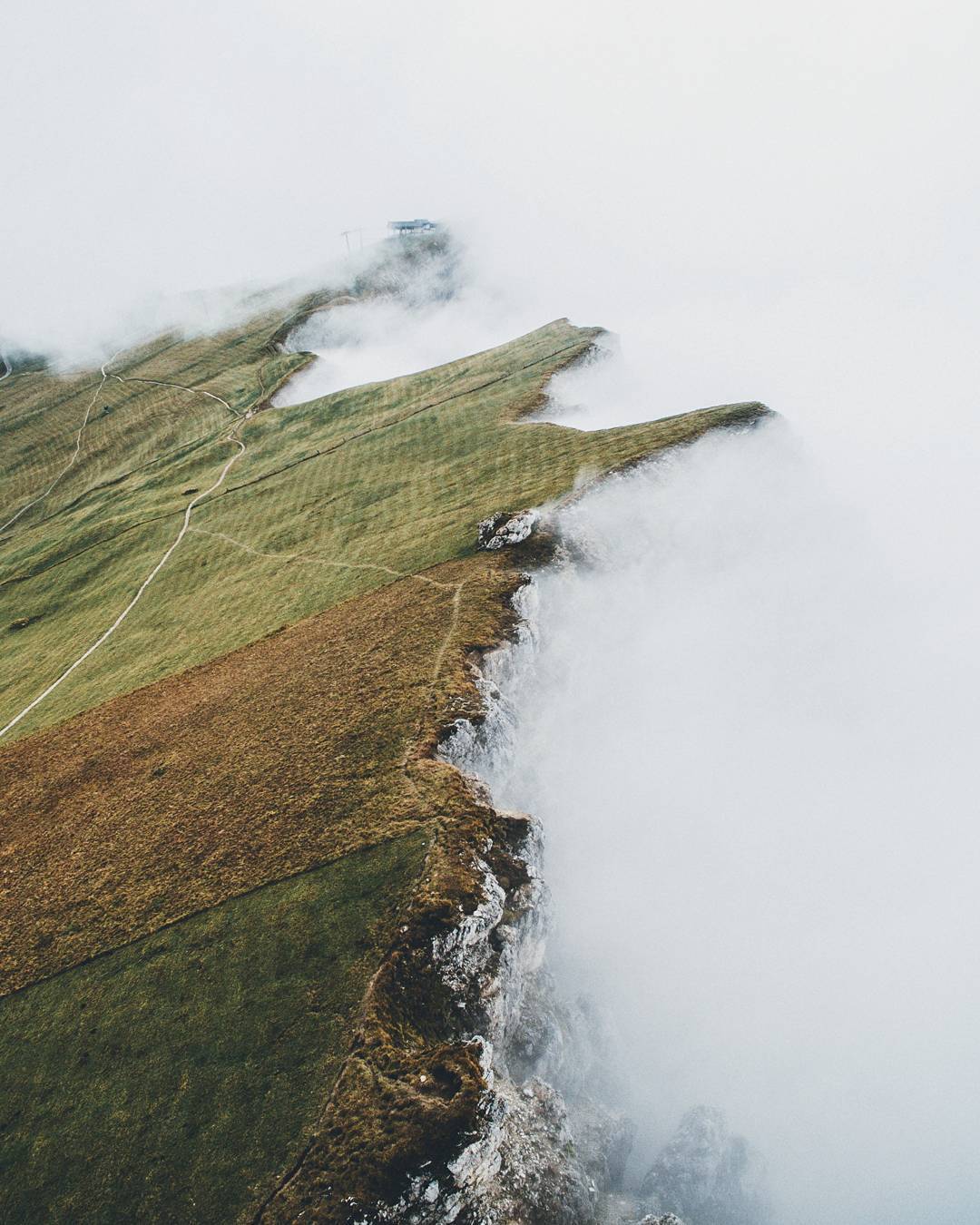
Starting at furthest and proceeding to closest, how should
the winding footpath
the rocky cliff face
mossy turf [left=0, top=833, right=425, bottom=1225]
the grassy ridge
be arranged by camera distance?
the grassy ridge
the winding footpath
mossy turf [left=0, top=833, right=425, bottom=1225]
the rocky cliff face

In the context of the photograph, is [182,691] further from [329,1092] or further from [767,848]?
[767,848]

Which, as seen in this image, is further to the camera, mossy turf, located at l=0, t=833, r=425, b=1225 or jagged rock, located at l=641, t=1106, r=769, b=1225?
jagged rock, located at l=641, t=1106, r=769, b=1225

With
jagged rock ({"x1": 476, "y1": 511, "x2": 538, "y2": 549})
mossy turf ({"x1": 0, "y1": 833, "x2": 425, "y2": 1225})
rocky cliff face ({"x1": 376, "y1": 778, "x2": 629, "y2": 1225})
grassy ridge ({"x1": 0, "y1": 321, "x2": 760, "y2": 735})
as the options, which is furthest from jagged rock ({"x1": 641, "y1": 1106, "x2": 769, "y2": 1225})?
grassy ridge ({"x1": 0, "y1": 321, "x2": 760, "y2": 735})

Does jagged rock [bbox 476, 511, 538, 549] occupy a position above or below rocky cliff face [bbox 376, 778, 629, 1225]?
above

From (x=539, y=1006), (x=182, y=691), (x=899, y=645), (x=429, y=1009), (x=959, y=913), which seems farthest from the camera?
(x=899, y=645)

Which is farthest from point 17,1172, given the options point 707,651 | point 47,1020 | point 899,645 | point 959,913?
point 899,645

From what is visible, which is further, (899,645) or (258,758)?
(899,645)

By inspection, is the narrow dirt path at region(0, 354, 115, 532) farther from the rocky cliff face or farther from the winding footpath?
the rocky cliff face
